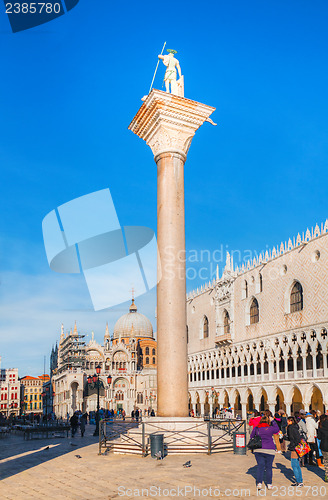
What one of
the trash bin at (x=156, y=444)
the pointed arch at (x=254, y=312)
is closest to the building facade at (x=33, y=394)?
the pointed arch at (x=254, y=312)

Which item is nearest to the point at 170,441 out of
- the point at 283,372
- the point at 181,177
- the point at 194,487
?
the point at 194,487

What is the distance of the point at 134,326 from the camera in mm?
80250

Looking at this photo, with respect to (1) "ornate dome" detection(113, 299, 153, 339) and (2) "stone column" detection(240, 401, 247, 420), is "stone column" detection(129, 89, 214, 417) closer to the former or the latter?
(2) "stone column" detection(240, 401, 247, 420)

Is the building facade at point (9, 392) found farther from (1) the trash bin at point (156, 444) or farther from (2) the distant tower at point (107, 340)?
(1) the trash bin at point (156, 444)

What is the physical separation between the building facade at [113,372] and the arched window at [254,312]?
23.9 metres

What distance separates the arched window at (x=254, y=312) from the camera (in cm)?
3849

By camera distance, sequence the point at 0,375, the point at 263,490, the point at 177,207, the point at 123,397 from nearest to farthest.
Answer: the point at 263,490
the point at 177,207
the point at 123,397
the point at 0,375

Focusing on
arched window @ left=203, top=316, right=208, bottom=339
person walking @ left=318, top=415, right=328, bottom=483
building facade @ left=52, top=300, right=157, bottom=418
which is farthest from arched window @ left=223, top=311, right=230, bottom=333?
person walking @ left=318, top=415, right=328, bottom=483

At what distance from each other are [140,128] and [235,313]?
93.4 feet

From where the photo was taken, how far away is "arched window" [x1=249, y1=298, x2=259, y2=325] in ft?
126

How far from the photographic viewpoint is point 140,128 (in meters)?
15.2

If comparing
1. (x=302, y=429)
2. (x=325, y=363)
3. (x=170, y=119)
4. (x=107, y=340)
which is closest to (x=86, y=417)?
(x=325, y=363)

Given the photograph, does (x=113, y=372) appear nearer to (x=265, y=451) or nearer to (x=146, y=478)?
(x=146, y=478)

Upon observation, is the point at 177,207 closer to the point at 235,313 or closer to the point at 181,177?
the point at 181,177
